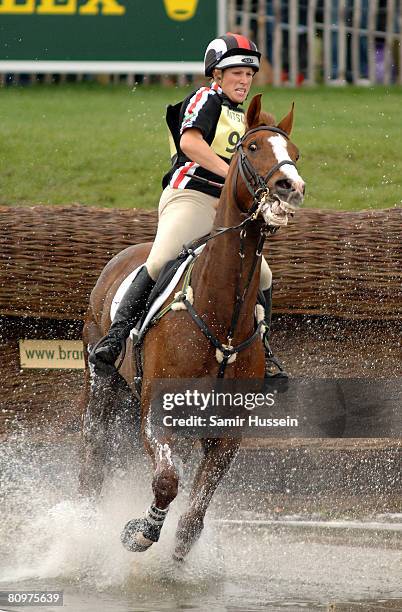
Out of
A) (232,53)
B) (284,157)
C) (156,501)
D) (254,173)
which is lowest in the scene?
(156,501)

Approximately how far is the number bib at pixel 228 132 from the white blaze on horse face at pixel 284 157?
1015 millimetres

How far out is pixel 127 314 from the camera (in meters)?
8.88

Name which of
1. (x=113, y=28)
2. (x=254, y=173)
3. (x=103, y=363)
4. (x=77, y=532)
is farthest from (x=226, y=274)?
(x=113, y=28)

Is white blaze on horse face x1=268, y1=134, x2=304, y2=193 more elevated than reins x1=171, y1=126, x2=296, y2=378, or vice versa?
white blaze on horse face x1=268, y1=134, x2=304, y2=193

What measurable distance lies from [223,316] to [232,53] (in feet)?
5.22

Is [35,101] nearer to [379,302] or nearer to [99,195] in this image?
[99,195]

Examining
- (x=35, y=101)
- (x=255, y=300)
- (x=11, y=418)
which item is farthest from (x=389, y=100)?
(x=255, y=300)

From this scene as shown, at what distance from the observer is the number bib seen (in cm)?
859

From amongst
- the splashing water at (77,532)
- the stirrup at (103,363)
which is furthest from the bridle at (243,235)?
the splashing water at (77,532)

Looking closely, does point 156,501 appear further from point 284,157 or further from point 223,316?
point 284,157

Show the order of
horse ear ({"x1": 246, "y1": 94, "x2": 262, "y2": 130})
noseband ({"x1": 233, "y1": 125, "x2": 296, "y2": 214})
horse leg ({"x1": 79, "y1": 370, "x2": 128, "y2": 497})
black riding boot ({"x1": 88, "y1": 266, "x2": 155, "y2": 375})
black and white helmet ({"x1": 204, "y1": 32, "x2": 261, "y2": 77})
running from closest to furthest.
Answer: noseband ({"x1": 233, "y1": 125, "x2": 296, "y2": 214})
horse ear ({"x1": 246, "y1": 94, "x2": 262, "y2": 130})
black and white helmet ({"x1": 204, "y1": 32, "x2": 261, "y2": 77})
black riding boot ({"x1": 88, "y1": 266, "x2": 155, "y2": 375})
horse leg ({"x1": 79, "y1": 370, "x2": 128, "y2": 497})

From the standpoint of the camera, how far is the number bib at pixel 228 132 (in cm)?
859

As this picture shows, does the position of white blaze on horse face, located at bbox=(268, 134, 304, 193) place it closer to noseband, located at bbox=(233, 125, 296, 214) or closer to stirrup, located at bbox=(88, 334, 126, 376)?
noseband, located at bbox=(233, 125, 296, 214)

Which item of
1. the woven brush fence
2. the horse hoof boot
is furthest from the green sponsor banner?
the horse hoof boot
